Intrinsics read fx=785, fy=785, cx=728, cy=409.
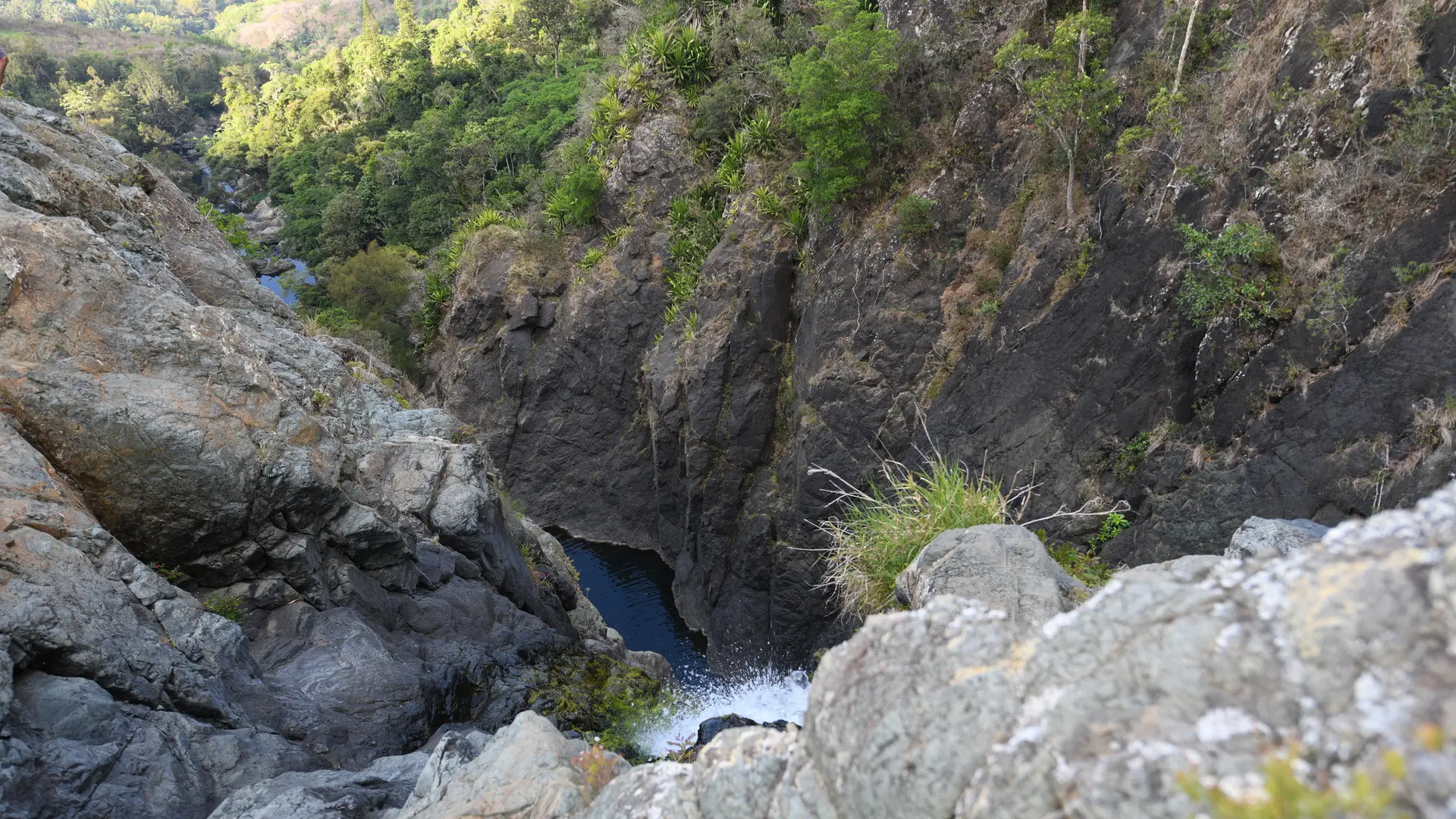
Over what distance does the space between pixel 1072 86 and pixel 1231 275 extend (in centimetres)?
413

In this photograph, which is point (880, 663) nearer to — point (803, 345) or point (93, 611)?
point (93, 611)

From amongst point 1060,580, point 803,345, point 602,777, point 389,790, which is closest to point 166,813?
point 389,790

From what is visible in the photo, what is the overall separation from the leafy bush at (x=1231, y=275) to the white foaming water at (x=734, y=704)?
785 cm

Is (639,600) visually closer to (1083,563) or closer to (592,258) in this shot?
(592,258)

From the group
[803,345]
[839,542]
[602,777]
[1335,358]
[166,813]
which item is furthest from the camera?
[803,345]

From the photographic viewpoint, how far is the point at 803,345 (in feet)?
62.4

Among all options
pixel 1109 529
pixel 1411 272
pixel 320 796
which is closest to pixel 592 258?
pixel 1109 529

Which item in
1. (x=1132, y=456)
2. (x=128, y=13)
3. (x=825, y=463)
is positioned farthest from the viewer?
(x=128, y=13)

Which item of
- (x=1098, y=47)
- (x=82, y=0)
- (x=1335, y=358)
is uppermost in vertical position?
→ (x=82, y=0)

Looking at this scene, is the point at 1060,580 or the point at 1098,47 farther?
the point at 1098,47

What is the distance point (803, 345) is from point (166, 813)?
15317 mm

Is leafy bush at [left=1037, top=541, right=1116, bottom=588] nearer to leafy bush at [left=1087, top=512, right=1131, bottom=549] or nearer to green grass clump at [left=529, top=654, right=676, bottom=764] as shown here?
leafy bush at [left=1087, top=512, right=1131, bottom=549]

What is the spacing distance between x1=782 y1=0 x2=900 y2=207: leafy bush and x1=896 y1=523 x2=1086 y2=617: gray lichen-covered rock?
490 inches

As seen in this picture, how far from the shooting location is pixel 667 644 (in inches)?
879
